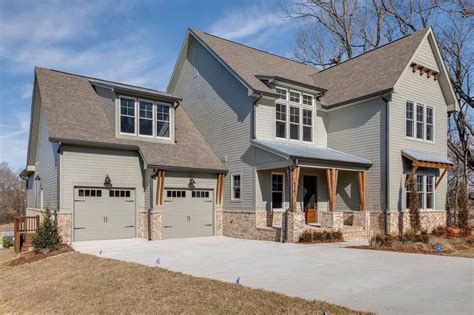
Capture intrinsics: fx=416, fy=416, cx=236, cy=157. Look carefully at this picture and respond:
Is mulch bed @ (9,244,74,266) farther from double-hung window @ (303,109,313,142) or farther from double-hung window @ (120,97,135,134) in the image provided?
double-hung window @ (303,109,313,142)

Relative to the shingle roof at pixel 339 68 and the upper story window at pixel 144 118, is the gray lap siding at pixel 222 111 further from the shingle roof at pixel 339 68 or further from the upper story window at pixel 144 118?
the upper story window at pixel 144 118

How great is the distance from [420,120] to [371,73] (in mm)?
3178

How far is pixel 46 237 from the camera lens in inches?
531

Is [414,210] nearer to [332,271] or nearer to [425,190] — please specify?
[425,190]

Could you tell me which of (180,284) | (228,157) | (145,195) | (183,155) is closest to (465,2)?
(228,157)

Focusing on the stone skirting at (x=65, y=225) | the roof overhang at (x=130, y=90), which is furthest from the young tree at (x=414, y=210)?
the stone skirting at (x=65, y=225)

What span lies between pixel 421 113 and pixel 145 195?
520 inches

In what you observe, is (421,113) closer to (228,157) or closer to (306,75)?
(306,75)

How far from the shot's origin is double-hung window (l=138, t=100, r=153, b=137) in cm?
1816

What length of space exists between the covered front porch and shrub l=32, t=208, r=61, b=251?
25.6 ft

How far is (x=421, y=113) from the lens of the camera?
19.6 meters

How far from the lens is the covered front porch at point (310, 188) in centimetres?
1552

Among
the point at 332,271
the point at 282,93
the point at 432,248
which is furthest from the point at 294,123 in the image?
the point at 332,271

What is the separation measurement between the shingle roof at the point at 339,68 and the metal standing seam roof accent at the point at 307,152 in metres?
2.30
